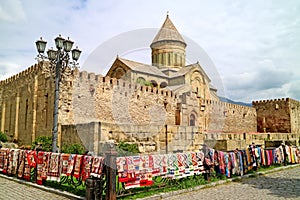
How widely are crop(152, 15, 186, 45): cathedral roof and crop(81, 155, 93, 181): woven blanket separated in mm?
29885

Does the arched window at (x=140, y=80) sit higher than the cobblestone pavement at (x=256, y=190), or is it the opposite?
the arched window at (x=140, y=80)

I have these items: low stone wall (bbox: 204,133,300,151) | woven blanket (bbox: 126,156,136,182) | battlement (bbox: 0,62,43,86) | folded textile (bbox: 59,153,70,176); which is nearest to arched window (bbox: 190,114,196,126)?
low stone wall (bbox: 204,133,300,151)

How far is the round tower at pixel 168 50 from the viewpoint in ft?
110

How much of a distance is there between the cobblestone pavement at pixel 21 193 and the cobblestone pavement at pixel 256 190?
2.75m

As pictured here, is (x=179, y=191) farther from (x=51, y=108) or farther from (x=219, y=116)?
(x=219, y=116)

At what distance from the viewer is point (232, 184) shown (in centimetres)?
736

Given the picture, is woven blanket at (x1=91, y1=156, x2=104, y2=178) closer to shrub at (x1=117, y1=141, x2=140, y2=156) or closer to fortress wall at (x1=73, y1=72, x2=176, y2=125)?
shrub at (x1=117, y1=141, x2=140, y2=156)

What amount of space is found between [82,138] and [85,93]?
17.2 feet

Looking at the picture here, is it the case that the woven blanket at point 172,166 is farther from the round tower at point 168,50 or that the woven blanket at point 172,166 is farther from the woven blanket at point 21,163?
the round tower at point 168,50

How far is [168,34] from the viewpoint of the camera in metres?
34.5

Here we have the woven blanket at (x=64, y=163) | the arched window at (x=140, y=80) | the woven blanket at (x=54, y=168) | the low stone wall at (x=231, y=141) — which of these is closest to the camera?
the woven blanket at (x=64, y=163)

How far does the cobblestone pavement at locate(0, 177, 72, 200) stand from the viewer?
A: 5.75 meters

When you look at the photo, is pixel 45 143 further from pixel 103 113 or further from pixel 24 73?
pixel 24 73

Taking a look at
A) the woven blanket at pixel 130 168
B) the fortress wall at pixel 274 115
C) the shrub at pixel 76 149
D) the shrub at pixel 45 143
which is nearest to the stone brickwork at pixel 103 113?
the shrub at pixel 76 149
